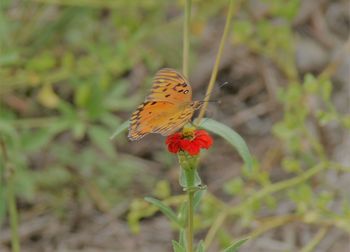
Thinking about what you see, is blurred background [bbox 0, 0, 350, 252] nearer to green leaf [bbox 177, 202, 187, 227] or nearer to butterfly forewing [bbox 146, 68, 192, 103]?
green leaf [bbox 177, 202, 187, 227]

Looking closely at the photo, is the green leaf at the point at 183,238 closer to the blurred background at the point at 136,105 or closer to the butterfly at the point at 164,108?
the butterfly at the point at 164,108

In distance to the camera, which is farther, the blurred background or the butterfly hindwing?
the blurred background

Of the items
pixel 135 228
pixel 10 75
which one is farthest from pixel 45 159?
pixel 135 228

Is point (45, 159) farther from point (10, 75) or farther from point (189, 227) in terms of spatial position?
point (189, 227)

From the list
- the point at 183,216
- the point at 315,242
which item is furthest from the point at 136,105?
the point at 183,216

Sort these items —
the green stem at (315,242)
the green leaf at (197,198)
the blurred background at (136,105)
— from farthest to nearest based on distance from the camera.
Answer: the blurred background at (136,105) < the green stem at (315,242) < the green leaf at (197,198)

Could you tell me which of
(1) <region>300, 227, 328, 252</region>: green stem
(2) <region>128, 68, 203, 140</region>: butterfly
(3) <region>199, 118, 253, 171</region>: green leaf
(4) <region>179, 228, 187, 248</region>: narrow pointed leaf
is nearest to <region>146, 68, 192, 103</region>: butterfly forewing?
(2) <region>128, 68, 203, 140</region>: butterfly

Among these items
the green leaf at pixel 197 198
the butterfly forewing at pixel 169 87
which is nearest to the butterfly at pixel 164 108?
the butterfly forewing at pixel 169 87
